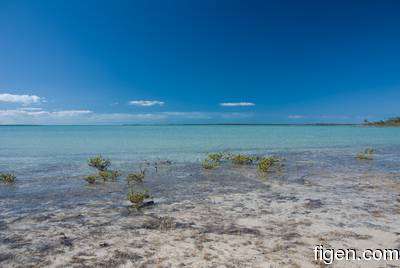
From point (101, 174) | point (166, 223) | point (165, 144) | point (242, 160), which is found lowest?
point (166, 223)

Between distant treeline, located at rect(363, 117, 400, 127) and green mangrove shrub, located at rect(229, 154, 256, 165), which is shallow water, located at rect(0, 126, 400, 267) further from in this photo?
distant treeline, located at rect(363, 117, 400, 127)

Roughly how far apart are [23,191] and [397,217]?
493 inches

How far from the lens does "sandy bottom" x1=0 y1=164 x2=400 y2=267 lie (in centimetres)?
586

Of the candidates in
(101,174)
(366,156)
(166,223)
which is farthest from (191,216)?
(366,156)

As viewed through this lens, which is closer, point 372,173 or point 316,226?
point 316,226

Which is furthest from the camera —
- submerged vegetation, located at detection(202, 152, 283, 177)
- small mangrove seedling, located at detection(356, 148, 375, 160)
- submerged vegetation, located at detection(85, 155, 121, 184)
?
small mangrove seedling, located at detection(356, 148, 375, 160)

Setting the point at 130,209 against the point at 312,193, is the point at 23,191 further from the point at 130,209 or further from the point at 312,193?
the point at 312,193

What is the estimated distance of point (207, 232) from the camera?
7246 millimetres

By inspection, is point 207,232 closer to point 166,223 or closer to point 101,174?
point 166,223

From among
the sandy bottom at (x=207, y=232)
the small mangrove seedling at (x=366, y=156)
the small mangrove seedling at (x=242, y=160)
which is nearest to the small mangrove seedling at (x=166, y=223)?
the sandy bottom at (x=207, y=232)

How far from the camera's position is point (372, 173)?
1617 centimetres

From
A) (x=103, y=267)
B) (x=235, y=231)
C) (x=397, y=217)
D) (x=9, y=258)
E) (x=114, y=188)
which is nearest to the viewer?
(x=103, y=267)

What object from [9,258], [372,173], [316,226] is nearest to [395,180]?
[372,173]

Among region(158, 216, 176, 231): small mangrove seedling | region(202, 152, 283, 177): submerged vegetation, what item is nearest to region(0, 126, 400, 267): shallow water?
region(158, 216, 176, 231): small mangrove seedling
